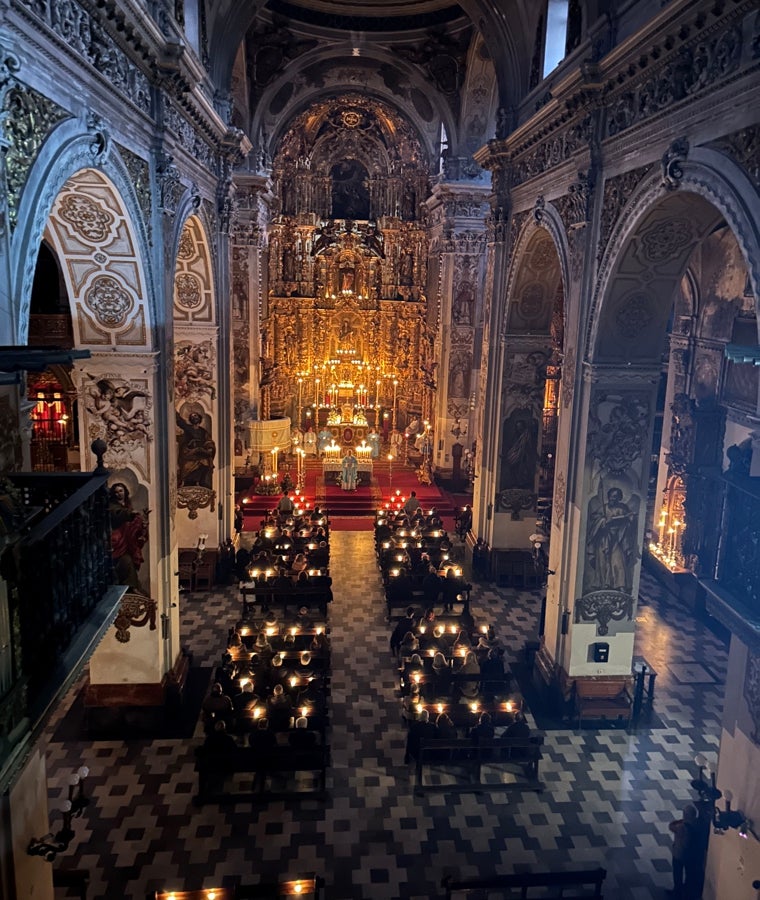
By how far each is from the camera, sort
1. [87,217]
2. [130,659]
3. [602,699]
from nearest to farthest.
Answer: [87,217] → [130,659] → [602,699]

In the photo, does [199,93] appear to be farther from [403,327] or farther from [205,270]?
[403,327]

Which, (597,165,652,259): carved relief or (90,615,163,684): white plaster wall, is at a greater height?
(597,165,652,259): carved relief

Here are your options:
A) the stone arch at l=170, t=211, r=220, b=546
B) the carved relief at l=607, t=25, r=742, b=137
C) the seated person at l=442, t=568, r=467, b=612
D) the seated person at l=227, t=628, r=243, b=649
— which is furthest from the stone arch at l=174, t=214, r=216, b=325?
the carved relief at l=607, t=25, r=742, b=137

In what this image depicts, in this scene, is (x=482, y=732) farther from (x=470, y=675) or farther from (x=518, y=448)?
(x=518, y=448)

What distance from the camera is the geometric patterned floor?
27.2 ft

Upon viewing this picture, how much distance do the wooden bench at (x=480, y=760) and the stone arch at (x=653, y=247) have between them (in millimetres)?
5640

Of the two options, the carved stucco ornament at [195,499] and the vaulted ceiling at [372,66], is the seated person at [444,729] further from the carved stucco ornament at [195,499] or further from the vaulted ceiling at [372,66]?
the vaulted ceiling at [372,66]

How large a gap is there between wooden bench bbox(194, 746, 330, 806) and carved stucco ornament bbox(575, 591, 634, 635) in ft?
14.7

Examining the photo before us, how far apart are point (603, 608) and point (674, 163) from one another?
6.53 metres

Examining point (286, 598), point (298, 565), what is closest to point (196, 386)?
point (298, 565)

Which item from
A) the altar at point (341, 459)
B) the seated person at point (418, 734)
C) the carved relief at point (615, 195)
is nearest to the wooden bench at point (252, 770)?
the seated person at point (418, 734)

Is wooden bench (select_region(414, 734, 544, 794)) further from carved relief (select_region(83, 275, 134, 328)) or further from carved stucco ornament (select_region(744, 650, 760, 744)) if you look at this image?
carved relief (select_region(83, 275, 134, 328))

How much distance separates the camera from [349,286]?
27141mm

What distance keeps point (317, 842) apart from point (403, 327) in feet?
68.3
